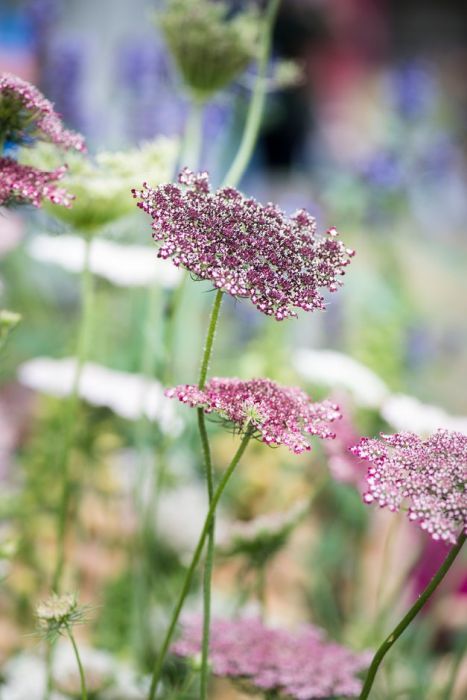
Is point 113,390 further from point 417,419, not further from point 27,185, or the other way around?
point 27,185

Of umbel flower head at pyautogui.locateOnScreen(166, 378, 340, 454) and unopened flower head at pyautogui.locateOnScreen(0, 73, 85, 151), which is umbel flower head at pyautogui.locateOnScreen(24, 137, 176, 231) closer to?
unopened flower head at pyautogui.locateOnScreen(0, 73, 85, 151)

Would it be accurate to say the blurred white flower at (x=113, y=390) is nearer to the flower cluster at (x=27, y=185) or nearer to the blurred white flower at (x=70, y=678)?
the blurred white flower at (x=70, y=678)

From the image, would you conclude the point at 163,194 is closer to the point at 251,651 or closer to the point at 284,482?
the point at 251,651

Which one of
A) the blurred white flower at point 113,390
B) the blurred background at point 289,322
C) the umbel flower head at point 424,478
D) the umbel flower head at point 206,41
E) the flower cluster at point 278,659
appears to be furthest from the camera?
the blurred background at point 289,322

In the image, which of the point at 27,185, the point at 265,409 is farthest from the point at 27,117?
the point at 265,409

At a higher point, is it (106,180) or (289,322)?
(289,322)

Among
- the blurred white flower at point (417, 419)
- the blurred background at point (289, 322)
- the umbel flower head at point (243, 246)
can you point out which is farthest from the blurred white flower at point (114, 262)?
the umbel flower head at point (243, 246)

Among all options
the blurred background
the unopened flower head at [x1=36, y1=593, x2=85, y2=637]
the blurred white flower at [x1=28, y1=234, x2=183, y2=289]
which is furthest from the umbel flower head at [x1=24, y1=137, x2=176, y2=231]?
the unopened flower head at [x1=36, y1=593, x2=85, y2=637]
